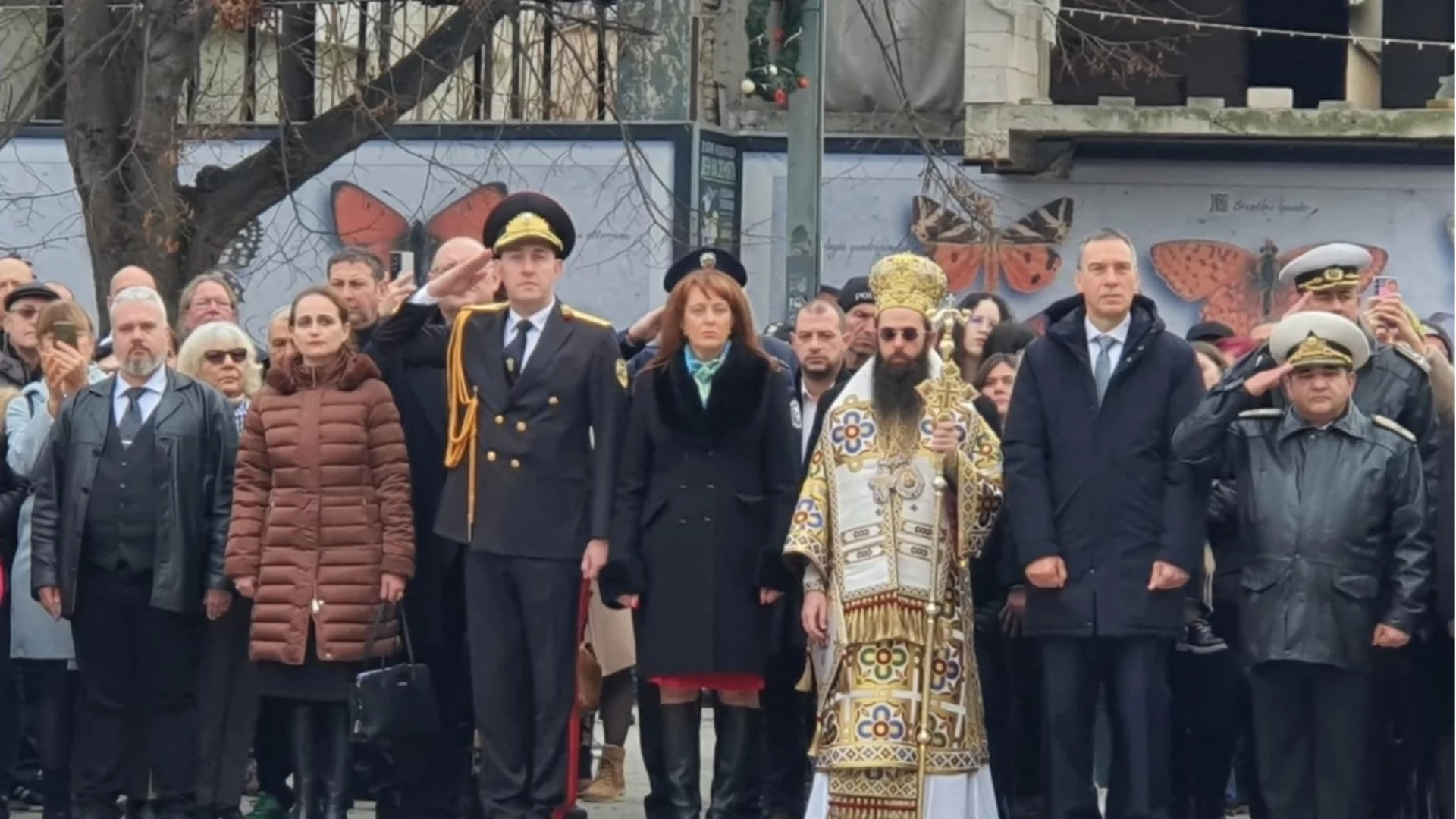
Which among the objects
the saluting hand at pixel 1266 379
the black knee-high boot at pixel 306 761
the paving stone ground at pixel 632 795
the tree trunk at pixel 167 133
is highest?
the tree trunk at pixel 167 133

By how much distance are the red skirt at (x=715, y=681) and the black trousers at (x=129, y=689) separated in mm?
1846

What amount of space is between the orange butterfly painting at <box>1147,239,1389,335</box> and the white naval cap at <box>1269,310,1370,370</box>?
12.4 meters

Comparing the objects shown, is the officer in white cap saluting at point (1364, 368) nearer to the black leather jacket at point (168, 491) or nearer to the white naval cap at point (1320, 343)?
the white naval cap at point (1320, 343)

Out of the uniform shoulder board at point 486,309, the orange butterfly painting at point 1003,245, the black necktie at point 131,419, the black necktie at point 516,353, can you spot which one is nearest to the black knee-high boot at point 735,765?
the black necktie at point 516,353

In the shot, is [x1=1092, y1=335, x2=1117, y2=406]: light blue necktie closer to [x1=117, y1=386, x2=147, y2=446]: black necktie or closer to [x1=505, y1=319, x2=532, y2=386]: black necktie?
[x1=505, y1=319, x2=532, y2=386]: black necktie

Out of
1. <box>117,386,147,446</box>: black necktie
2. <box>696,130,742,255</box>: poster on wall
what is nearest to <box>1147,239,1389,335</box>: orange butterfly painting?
<box>696,130,742,255</box>: poster on wall

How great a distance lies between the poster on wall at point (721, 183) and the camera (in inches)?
814

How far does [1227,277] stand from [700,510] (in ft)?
41.6

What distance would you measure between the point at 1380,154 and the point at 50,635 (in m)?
13.6

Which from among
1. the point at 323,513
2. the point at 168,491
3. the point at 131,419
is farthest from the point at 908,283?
the point at 131,419

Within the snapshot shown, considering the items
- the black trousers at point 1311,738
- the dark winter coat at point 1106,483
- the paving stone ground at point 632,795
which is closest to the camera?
the black trousers at point 1311,738

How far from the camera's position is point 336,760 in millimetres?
10023

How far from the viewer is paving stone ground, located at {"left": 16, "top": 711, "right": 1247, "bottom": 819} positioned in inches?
443

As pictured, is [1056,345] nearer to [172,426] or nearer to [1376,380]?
[1376,380]
